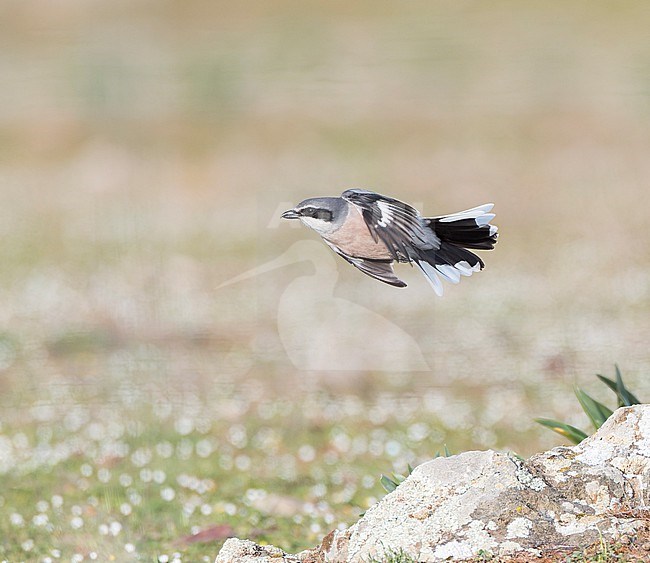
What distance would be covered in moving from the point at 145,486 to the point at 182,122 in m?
22.5

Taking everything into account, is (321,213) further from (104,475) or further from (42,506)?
(104,475)

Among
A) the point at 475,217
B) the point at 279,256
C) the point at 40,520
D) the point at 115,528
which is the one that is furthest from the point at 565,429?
the point at 279,256

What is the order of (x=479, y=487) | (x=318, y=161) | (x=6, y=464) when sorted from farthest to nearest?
(x=318, y=161)
(x=6, y=464)
(x=479, y=487)

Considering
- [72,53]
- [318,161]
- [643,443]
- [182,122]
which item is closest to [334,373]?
[643,443]

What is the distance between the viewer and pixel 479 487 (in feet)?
17.1

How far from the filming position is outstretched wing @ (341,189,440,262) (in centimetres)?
518

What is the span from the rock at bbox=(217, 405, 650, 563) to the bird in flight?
1037 millimetres

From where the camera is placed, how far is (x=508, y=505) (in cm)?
510

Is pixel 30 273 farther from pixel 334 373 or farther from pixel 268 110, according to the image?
pixel 268 110

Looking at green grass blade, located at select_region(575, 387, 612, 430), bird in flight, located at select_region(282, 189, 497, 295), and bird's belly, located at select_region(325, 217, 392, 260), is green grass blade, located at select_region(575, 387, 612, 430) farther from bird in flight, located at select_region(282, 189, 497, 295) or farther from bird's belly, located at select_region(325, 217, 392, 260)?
bird's belly, located at select_region(325, 217, 392, 260)

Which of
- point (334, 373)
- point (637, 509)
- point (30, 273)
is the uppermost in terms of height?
point (637, 509)

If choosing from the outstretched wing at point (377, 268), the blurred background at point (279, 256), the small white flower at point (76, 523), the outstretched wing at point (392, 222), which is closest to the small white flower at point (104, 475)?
the blurred background at point (279, 256)

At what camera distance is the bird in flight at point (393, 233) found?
5191 millimetres

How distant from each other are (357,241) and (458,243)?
58 cm
